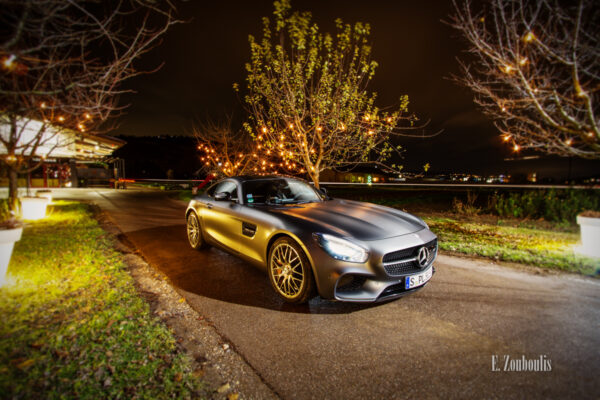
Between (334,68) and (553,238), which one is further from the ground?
(334,68)

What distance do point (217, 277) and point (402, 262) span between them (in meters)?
2.64

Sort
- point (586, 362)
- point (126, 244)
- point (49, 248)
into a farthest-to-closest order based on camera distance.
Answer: point (126, 244)
point (49, 248)
point (586, 362)

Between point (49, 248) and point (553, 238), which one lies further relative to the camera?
point (553, 238)

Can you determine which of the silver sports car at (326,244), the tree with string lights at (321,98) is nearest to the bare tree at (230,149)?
the tree with string lights at (321,98)

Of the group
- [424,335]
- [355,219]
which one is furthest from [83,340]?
[424,335]

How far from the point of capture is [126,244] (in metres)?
6.16

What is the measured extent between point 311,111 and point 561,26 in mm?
5856

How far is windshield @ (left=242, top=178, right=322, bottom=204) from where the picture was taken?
14.7 ft

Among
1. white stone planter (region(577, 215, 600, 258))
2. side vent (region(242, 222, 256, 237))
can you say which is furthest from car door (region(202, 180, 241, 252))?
white stone planter (region(577, 215, 600, 258))

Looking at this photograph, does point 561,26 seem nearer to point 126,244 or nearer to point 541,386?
point 541,386

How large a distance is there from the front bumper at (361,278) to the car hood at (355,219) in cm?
21

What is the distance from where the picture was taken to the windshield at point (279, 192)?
14.7 ft

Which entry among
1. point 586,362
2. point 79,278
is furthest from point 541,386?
point 79,278

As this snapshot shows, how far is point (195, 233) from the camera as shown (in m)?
5.71
